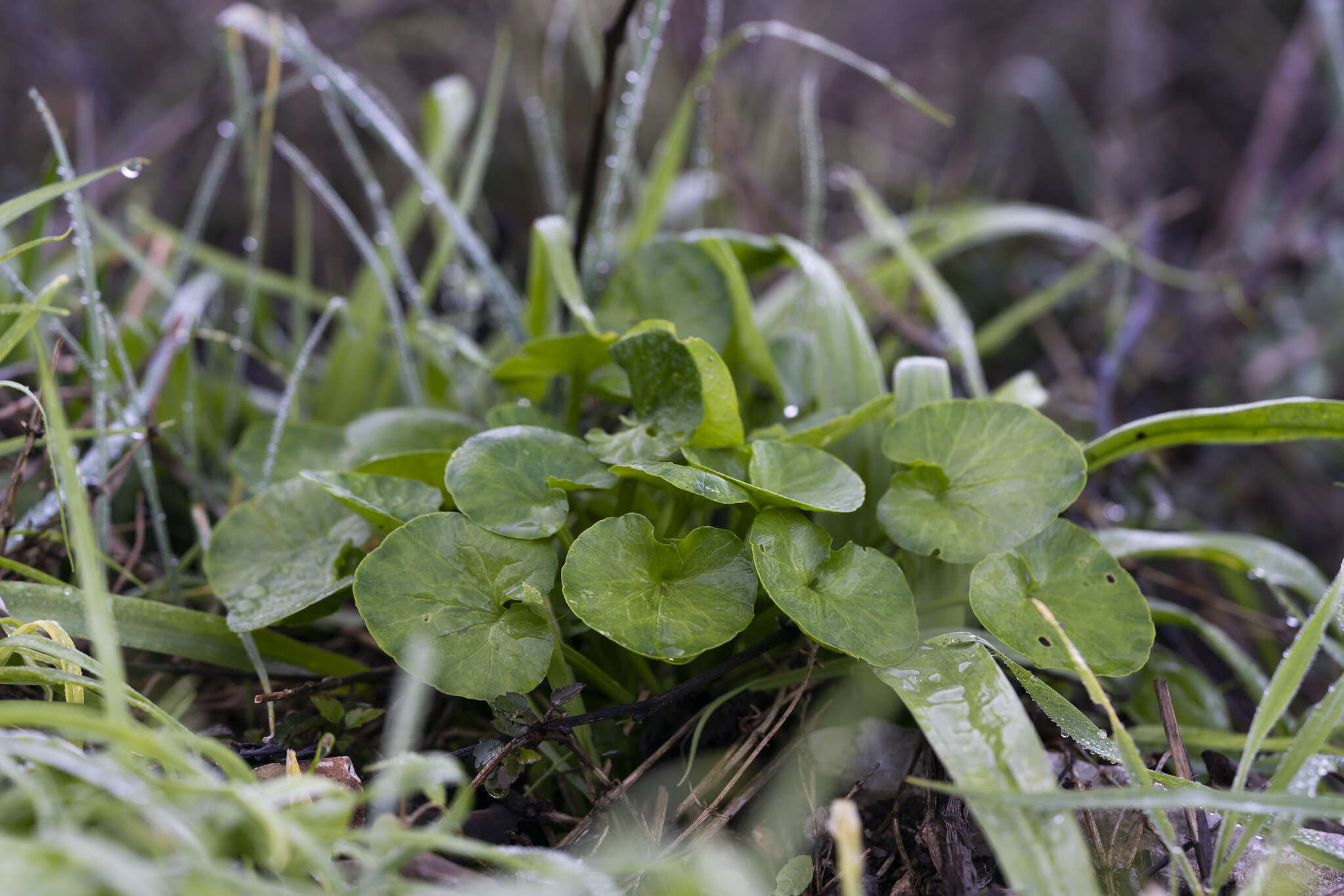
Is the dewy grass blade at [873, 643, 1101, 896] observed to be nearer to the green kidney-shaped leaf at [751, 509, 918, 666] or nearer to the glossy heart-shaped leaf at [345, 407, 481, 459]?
the green kidney-shaped leaf at [751, 509, 918, 666]

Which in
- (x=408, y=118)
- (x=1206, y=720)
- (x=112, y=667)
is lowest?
(x=1206, y=720)

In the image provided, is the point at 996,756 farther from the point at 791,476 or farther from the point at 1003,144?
the point at 1003,144

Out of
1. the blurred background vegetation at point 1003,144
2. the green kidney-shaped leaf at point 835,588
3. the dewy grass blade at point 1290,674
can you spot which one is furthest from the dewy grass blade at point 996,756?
the blurred background vegetation at point 1003,144

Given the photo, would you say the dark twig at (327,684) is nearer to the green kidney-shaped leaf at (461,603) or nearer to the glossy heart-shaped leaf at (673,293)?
the green kidney-shaped leaf at (461,603)

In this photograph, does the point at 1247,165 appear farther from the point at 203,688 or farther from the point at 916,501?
the point at 203,688

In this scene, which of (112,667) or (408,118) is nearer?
(112,667)

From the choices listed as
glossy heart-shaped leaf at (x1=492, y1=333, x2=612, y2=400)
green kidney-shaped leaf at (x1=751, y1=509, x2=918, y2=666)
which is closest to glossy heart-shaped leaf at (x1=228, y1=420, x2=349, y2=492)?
glossy heart-shaped leaf at (x1=492, y1=333, x2=612, y2=400)

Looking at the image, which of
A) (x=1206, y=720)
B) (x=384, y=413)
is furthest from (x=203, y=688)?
(x=1206, y=720)
